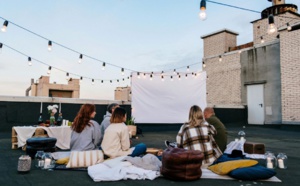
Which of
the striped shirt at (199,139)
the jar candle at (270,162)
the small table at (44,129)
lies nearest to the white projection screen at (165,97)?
the small table at (44,129)

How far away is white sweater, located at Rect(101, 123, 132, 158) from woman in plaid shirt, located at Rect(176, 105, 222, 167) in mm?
888

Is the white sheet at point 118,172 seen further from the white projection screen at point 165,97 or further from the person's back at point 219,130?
the white projection screen at point 165,97

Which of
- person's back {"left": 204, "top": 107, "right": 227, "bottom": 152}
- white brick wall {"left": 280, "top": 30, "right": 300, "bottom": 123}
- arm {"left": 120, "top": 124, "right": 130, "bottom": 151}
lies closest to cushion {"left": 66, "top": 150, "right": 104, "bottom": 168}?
arm {"left": 120, "top": 124, "right": 130, "bottom": 151}

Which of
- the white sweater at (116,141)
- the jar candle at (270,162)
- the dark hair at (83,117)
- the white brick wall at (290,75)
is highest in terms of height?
the white brick wall at (290,75)

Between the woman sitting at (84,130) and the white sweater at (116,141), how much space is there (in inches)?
12.6

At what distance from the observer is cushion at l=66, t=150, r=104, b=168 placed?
3.58 metres

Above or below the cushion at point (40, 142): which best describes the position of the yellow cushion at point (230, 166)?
below

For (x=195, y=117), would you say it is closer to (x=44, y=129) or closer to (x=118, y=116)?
(x=118, y=116)

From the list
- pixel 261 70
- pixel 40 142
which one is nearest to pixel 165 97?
pixel 40 142

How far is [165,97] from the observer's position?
9617 millimetres

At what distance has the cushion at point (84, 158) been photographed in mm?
3580

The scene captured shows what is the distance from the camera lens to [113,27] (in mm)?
10984

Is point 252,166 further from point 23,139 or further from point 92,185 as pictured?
point 23,139

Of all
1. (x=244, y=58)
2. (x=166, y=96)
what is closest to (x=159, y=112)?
(x=166, y=96)
